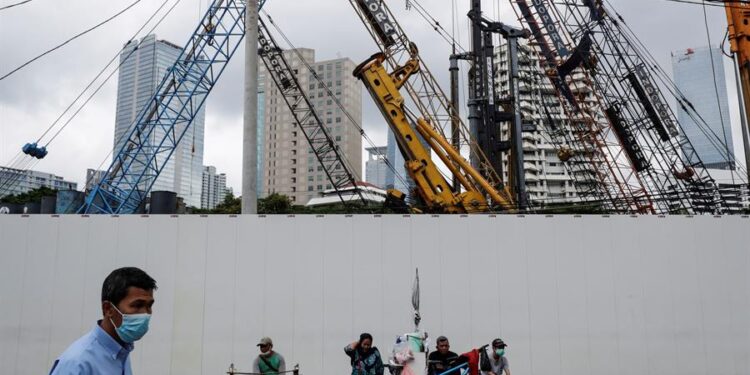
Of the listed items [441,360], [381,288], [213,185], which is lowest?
[441,360]

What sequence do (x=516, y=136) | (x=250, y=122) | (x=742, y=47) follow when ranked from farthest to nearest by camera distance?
(x=516, y=136) → (x=742, y=47) → (x=250, y=122)

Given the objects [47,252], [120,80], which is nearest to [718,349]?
[47,252]

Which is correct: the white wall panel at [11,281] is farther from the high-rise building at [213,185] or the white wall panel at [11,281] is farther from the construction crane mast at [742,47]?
the high-rise building at [213,185]

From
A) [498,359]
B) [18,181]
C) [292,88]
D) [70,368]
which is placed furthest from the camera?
[18,181]

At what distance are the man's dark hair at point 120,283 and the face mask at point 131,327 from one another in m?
0.04

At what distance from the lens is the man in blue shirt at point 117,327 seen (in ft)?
7.11

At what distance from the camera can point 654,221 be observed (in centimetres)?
1004

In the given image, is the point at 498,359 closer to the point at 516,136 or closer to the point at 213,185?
the point at 516,136

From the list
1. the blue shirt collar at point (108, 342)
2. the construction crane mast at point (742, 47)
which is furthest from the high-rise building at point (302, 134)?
the blue shirt collar at point (108, 342)

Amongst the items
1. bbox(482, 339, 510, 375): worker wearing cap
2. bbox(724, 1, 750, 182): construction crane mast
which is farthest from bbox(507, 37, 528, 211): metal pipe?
bbox(482, 339, 510, 375): worker wearing cap

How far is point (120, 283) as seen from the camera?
97.1 inches

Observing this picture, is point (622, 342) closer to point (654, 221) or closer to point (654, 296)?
point (654, 296)

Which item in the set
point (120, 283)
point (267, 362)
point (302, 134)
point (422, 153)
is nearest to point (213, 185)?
point (302, 134)

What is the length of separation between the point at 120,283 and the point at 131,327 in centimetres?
20
